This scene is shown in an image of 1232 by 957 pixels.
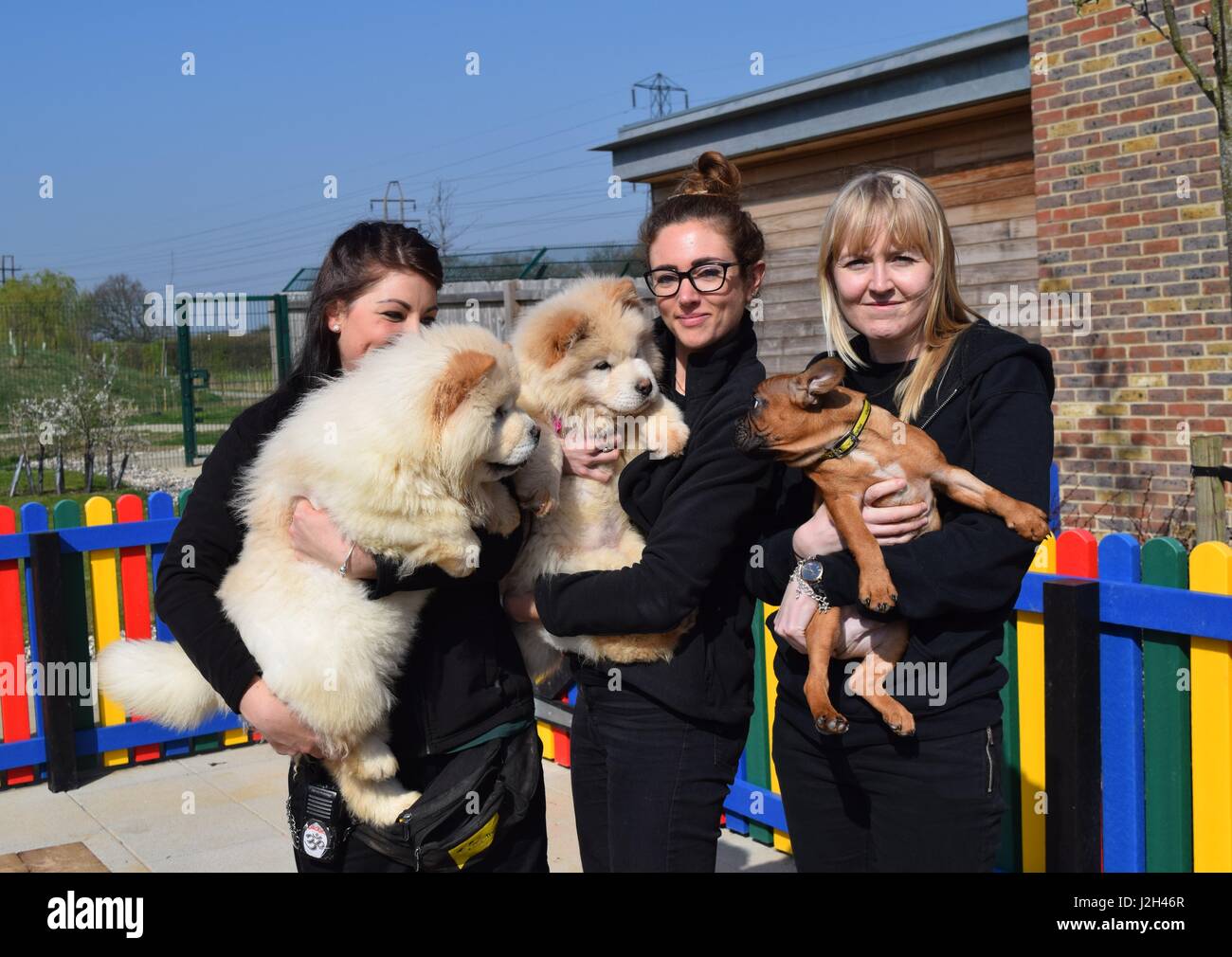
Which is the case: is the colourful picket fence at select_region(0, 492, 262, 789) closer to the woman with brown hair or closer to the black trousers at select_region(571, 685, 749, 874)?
the woman with brown hair

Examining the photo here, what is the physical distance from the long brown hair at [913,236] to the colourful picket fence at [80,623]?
484 centimetres

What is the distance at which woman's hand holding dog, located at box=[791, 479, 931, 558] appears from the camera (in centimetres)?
239

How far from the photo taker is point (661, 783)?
250 centimetres

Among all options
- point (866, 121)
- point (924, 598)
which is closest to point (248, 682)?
point (924, 598)

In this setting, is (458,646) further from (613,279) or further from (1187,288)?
(1187,288)

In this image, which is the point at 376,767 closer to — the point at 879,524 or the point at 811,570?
the point at 811,570

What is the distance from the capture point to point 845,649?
2447 millimetres

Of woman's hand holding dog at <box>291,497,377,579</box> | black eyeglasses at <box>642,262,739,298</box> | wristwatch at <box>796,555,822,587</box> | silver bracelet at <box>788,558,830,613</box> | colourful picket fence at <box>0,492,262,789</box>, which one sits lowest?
colourful picket fence at <box>0,492,262,789</box>

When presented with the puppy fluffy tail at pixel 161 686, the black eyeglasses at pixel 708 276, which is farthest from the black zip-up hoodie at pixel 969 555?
the puppy fluffy tail at pixel 161 686

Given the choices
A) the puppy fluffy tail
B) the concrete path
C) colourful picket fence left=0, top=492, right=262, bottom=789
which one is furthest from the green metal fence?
the puppy fluffy tail

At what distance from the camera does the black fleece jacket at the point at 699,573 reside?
8.09 ft

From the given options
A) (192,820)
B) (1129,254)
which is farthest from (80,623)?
(1129,254)

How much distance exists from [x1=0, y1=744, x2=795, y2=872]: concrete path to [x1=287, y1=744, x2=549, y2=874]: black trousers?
211cm

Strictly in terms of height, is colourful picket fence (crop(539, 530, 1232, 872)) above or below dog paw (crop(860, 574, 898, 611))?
below
